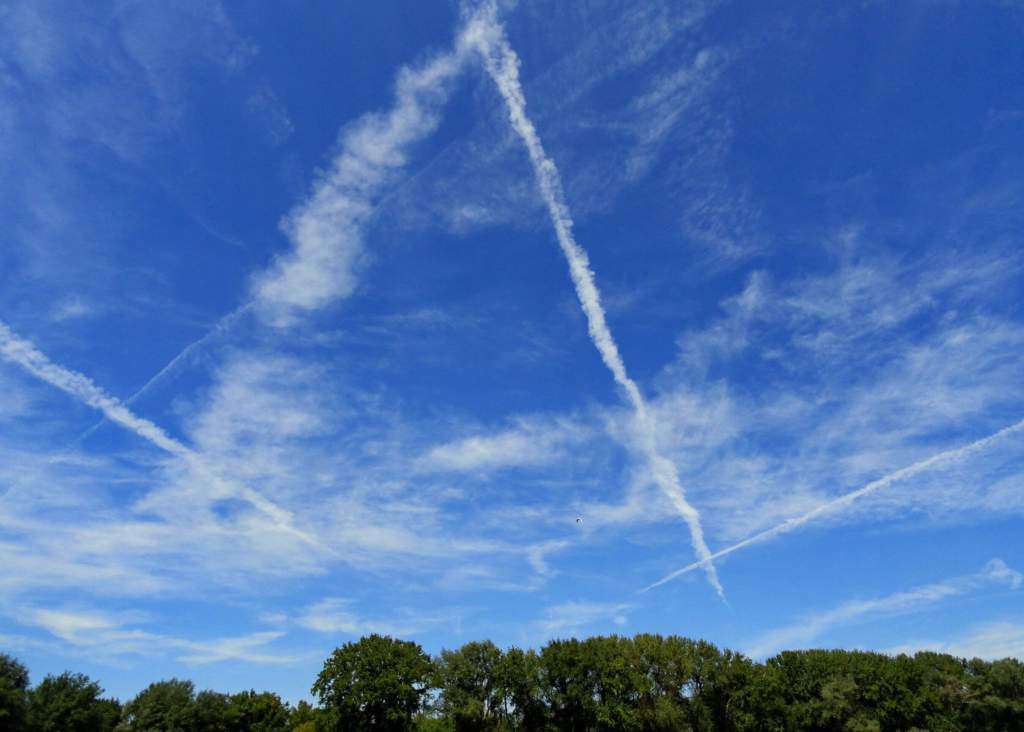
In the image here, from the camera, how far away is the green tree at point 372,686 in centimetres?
9425

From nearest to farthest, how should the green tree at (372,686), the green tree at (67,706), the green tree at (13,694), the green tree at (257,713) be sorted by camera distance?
the green tree at (13,694), the green tree at (67,706), the green tree at (372,686), the green tree at (257,713)

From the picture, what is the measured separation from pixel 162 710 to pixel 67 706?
70.1ft

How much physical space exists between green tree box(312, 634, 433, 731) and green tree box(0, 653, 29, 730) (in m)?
38.8

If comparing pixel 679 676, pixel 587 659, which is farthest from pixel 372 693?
pixel 679 676

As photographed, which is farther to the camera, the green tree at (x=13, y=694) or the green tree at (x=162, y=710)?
the green tree at (x=162, y=710)

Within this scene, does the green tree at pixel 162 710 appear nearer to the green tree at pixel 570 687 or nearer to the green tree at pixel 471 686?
the green tree at pixel 471 686

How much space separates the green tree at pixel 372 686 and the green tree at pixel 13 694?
3883cm

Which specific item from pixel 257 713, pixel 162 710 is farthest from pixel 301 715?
pixel 162 710

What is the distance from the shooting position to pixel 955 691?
86.1 m

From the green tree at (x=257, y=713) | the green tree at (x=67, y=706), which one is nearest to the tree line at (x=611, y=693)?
the green tree at (x=67, y=706)

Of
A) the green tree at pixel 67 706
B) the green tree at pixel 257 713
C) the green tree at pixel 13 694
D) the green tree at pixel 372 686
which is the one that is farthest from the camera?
the green tree at pixel 257 713

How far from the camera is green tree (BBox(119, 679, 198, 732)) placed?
317 feet

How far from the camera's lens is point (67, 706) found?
80.4m

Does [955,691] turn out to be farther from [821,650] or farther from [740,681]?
[740,681]
